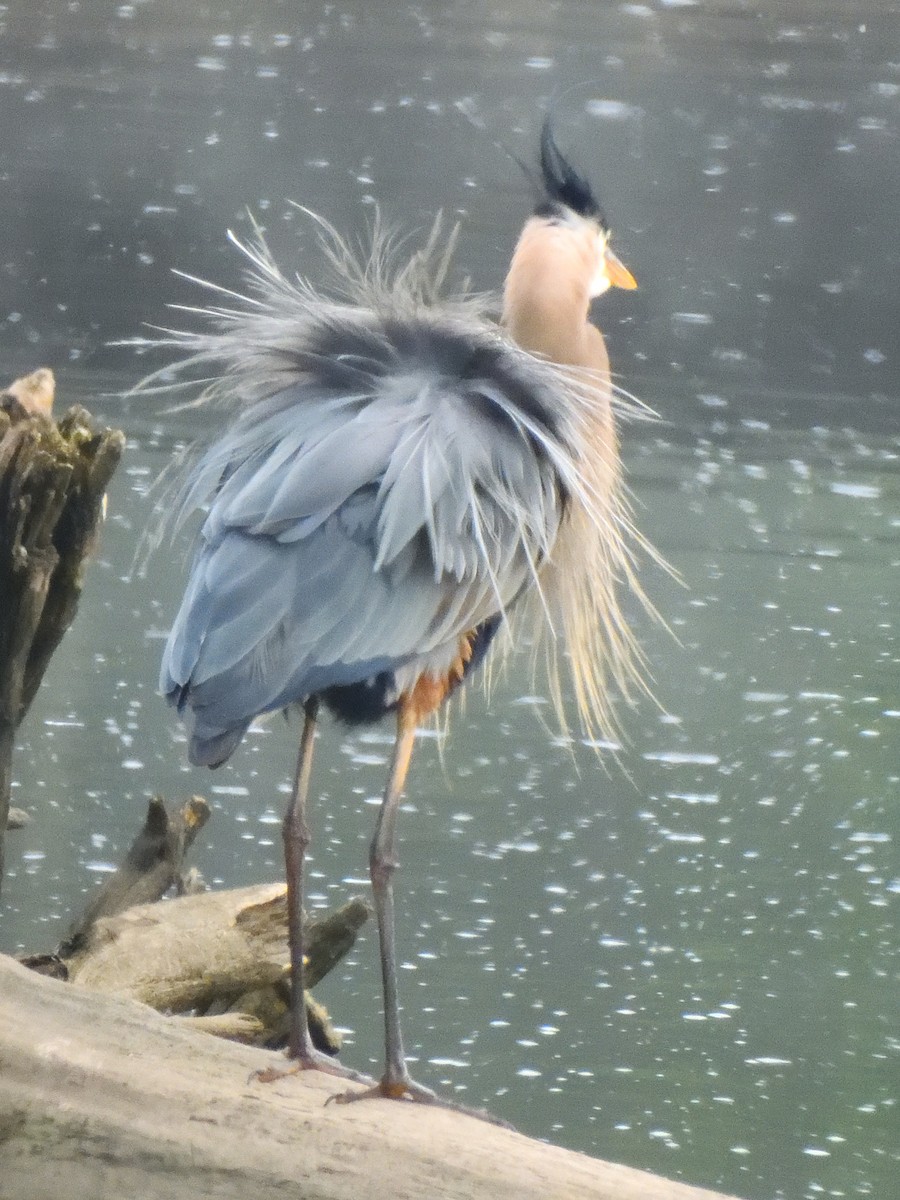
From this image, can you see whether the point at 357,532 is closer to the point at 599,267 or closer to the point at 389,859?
the point at 389,859

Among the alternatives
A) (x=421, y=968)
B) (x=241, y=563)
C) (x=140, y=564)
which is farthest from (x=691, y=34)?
(x=241, y=563)

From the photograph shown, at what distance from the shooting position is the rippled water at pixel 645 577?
1.58 m

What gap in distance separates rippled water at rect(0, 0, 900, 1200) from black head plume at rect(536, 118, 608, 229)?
69 centimetres

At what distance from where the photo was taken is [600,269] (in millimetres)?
1346

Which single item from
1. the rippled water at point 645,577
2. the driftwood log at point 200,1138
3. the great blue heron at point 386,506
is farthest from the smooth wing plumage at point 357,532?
the rippled water at point 645,577

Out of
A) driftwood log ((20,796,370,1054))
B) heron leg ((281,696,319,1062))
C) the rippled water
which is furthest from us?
the rippled water

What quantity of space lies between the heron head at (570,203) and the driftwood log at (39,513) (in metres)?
0.38

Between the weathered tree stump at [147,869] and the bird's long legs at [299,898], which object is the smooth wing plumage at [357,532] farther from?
the weathered tree stump at [147,869]

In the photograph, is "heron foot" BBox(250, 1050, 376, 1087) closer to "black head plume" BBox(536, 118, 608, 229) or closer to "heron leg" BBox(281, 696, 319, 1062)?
"heron leg" BBox(281, 696, 319, 1062)

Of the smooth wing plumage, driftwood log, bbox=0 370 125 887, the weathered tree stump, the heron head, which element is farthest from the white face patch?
the weathered tree stump

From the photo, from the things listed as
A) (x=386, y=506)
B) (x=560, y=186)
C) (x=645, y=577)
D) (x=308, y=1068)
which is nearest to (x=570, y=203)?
(x=560, y=186)

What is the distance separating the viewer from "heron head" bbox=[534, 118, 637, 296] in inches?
51.9

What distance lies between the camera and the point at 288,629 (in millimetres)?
991

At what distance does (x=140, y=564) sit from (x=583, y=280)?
1.70 metres
